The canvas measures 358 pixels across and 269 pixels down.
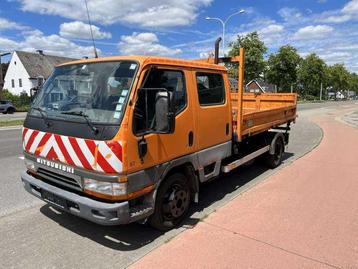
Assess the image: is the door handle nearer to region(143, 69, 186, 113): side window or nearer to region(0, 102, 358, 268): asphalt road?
region(143, 69, 186, 113): side window

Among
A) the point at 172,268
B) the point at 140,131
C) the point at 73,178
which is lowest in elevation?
the point at 172,268

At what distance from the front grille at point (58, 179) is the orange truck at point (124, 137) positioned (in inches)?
0.5

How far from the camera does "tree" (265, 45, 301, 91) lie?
1813 inches

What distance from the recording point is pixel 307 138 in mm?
12883

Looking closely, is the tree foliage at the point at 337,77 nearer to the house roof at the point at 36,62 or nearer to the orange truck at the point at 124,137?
the house roof at the point at 36,62

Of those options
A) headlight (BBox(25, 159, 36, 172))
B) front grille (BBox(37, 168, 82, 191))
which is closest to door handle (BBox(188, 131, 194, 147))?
front grille (BBox(37, 168, 82, 191))

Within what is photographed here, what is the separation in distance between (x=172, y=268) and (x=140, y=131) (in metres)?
1.46

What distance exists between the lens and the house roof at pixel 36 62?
51969 millimetres

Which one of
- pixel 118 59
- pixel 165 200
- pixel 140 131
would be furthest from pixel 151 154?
pixel 118 59

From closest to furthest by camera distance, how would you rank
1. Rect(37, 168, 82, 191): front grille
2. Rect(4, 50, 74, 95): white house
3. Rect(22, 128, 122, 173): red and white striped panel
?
Rect(22, 128, 122, 173): red and white striped panel
Rect(37, 168, 82, 191): front grille
Rect(4, 50, 74, 95): white house

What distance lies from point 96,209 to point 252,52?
32137mm

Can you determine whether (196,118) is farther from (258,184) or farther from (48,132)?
(258,184)

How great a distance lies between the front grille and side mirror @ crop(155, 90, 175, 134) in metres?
1.13

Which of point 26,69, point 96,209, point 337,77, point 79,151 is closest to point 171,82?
point 79,151
